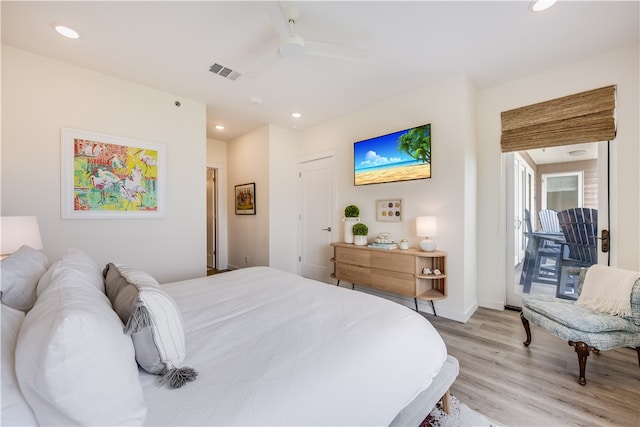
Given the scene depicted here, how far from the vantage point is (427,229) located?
2.91 m

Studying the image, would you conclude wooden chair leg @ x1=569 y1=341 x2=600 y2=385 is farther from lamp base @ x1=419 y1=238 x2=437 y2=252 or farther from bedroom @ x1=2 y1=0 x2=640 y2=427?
lamp base @ x1=419 y1=238 x2=437 y2=252

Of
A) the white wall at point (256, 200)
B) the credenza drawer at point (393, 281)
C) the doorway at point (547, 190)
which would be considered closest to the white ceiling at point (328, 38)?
the doorway at point (547, 190)

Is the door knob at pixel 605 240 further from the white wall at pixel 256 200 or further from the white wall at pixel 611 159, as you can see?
the white wall at pixel 256 200

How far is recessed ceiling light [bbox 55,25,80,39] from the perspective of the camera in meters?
2.09

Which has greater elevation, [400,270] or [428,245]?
[428,245]

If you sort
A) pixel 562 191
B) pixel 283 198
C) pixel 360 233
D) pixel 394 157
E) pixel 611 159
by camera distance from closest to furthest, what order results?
1. pixel 611 159
2. pixel 562 191
3. pixel 394 157
4. pixel 360 233
5. pixel 283 198

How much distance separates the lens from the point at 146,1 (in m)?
1.84

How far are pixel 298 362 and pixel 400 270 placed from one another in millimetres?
2205

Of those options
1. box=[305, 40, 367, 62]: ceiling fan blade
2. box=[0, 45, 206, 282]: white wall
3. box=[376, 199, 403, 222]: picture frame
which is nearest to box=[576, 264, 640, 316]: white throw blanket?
box=[376, 199, 403, 222]: picture frame

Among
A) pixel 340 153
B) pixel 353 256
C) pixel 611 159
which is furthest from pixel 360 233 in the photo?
pixel 611 159

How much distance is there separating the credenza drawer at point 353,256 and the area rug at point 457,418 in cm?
177

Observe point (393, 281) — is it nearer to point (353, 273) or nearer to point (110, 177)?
point (353, 273)

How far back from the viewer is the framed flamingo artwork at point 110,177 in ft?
8.52

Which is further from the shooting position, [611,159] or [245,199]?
[245,199]
